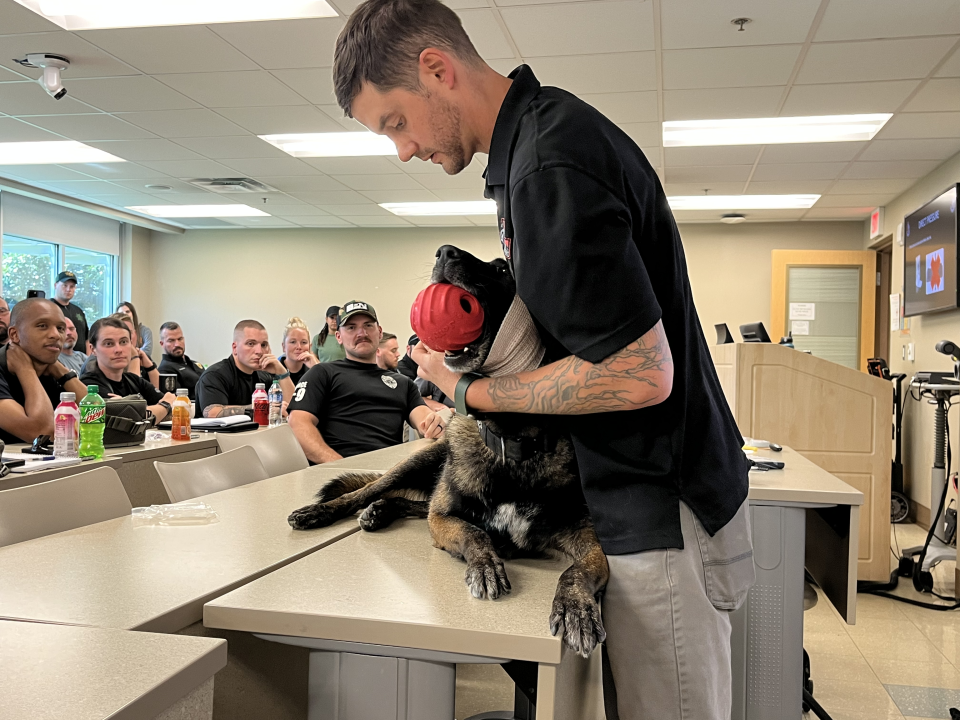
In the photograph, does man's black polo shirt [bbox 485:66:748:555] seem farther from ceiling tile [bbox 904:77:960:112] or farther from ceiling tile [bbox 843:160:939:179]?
ceiling tile [bbox 843:160:939:179]

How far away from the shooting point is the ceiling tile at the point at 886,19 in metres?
3.63

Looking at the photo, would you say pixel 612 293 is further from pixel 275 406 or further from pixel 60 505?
pixel 275 406

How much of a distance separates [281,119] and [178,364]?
246cm

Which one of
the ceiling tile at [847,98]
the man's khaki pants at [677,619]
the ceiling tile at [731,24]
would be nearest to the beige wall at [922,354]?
the ceiling tile at [847,98]

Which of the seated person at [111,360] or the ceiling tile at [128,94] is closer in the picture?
the seated person at [111,360]

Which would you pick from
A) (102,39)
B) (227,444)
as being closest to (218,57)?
(102,39)

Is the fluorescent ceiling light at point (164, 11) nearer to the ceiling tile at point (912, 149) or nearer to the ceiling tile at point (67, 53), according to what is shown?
the ceiling tile at point (67, 53)

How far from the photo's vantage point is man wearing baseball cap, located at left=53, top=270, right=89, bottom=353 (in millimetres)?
7543

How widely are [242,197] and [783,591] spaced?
24.6 ft

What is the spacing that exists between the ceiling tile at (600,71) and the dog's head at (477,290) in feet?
11.7

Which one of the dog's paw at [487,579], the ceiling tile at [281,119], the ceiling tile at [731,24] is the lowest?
the dog's paw at [487,579]

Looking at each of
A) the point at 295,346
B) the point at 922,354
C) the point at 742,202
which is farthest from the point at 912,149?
the point at 295,346

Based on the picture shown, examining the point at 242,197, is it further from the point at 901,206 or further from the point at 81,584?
the point at 81,584

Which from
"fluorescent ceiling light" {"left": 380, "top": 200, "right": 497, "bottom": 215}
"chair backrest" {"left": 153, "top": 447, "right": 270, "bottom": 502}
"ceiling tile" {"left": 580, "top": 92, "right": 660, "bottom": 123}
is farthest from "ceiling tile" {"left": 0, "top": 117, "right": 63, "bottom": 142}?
"chair backrest" {"left": 153, "top": 447, "right": 270, "bottom": 502}
